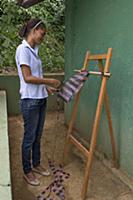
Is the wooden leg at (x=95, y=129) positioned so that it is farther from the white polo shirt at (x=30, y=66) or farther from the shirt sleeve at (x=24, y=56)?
the shirt sleeve at (x=24, y=56)

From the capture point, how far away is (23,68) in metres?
2.56

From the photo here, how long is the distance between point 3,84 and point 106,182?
311 centimetres

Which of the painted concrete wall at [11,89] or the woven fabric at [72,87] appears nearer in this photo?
the woven fabric at [72,87]

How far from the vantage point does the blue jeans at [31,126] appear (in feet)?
8.95

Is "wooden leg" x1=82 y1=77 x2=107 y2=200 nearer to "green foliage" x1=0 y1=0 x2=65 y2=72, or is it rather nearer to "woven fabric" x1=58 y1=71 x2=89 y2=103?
"woven fabric" x1=58 y1=71 x2=89 y2=103

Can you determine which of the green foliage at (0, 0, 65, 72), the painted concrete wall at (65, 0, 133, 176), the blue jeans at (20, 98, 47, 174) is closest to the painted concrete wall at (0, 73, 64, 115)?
the green foliage at (0, 0, 65, 72)

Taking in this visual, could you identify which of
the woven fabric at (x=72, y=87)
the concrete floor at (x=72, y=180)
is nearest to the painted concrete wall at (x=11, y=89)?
the concrete floor at (x=72, y=180)

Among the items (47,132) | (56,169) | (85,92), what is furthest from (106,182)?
(47,132)

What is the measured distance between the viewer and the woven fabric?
2734 mm

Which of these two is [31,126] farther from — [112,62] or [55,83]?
[112,62]

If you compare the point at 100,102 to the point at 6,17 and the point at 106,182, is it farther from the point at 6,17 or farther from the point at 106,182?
the point at 6,17

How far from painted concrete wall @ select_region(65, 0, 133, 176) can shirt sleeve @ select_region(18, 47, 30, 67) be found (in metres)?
0.92

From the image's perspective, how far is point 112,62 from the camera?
3.07 metres

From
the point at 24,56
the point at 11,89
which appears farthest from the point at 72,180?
the point at 11,89
